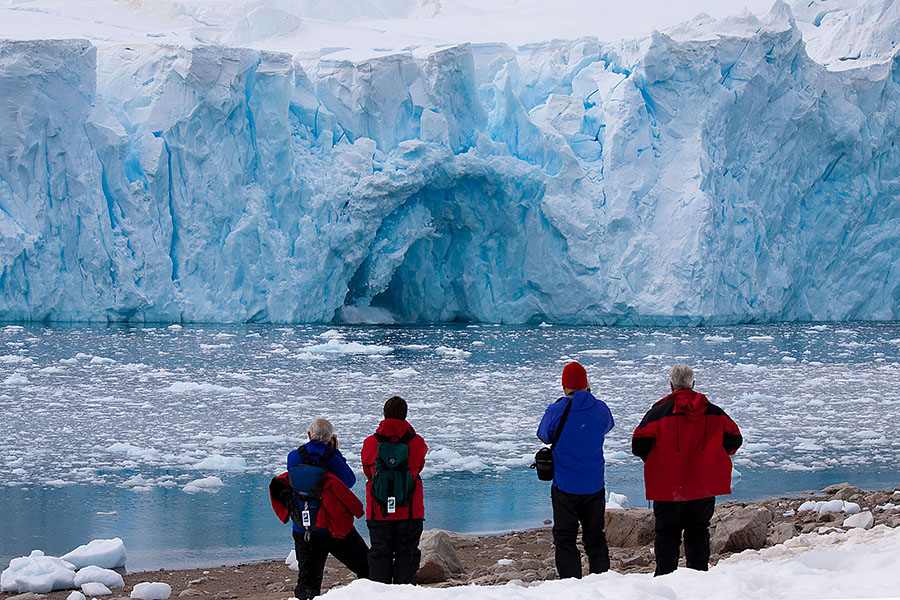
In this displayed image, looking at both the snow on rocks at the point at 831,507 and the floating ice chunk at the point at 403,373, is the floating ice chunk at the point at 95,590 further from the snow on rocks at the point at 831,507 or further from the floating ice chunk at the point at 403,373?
the floating ice chunk at the point at 403,373

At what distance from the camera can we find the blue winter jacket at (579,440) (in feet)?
10.8

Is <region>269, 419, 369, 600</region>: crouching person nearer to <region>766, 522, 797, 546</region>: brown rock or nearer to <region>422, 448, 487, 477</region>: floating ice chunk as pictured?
<region>766, 522, 797, 546</region>: brown rock

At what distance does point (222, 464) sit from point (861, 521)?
168 inches

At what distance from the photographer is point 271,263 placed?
20.5m

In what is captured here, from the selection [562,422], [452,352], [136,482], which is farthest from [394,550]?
[452,352]

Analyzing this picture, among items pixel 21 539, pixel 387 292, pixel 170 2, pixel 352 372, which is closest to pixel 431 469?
pixel 21 539

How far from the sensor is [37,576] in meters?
4.30

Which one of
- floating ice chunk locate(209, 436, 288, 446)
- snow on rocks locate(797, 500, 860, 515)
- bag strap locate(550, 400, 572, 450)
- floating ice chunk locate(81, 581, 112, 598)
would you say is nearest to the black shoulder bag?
bag strap locate(550, 400, 572, 450)

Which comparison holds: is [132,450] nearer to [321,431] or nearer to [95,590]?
[95,590]

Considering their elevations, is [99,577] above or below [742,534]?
below

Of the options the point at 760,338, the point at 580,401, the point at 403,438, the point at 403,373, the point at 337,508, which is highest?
the point at 580,401

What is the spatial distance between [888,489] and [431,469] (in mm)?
3064

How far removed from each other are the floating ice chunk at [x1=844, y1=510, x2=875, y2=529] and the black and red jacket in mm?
1982

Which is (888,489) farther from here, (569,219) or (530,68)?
(530,68)
